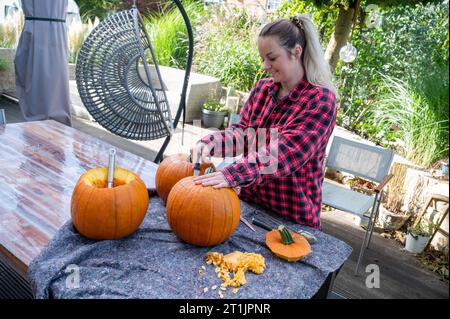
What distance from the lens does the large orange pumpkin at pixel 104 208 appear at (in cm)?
108

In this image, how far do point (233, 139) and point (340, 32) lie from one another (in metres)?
2.61


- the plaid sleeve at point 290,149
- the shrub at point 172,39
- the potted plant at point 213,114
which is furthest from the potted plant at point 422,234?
the shrub at point 172,39

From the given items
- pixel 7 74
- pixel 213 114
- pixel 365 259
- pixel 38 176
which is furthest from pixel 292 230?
pixel 7 74

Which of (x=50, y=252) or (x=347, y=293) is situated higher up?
(x=50, y=252)

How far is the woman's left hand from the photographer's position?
3.73 feet

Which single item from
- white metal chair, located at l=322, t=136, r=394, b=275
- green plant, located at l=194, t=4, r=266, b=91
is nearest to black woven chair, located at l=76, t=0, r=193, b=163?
white metal chair, located at l=322, t=136, r=394, b=275

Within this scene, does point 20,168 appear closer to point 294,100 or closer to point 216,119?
point 294,100

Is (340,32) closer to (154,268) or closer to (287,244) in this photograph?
(287,244)

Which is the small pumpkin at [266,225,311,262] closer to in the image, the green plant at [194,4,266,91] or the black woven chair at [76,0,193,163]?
the black woven chair at [76,0,193,163]

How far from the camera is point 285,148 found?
49.6 inches

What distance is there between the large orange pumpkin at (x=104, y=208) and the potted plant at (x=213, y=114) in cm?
435

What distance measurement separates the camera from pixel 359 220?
3410 millimetres

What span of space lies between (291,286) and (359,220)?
104 inches
